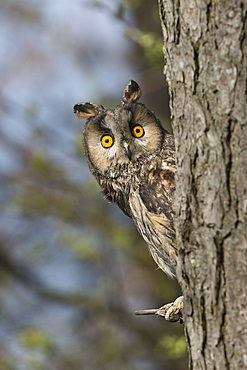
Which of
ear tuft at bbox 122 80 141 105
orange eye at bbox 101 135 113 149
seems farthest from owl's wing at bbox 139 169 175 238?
ear tuft at bbox 122 80 141 105

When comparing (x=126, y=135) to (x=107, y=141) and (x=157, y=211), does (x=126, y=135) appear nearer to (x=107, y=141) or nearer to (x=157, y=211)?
(x=107, y=141)

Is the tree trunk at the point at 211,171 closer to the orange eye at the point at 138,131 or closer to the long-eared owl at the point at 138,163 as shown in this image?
the long-eared owl at the point at 138,163

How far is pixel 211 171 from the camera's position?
1.70m

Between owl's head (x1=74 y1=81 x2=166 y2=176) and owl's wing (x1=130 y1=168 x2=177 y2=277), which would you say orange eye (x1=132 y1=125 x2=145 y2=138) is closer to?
owl's head (x1=74 y1=81 x2=166 y2=176)

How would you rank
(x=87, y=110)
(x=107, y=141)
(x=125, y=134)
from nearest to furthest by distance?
(x=125, y=134) < (x=107, y=141) < (x=87, y=110)

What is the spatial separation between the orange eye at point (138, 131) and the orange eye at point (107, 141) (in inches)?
6.3

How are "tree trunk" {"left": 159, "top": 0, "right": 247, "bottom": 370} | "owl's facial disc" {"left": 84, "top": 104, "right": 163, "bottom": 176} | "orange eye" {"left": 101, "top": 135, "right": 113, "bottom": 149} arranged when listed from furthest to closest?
1. "orange eye" {"left": 101, "top": 135, "right": 113, "bottom": 149}
2. "owl's facial disc" {"left": 84, "top": 104, "right": 163, "bottom": 176}
3. "tree trunk" {"left": 159, "top": 0, "right": 247, "bottom": 370}

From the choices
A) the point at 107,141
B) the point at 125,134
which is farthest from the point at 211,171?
the point at 107,141

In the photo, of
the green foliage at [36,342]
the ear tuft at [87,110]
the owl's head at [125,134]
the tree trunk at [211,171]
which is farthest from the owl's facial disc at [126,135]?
the green foliage at [36,342]

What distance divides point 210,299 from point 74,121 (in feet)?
18.1

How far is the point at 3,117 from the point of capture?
7773 millimetres

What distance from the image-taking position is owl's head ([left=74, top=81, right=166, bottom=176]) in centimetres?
309

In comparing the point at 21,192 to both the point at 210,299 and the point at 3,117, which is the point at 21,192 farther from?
the point at 210,299

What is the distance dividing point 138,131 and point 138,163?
0.20 metres
